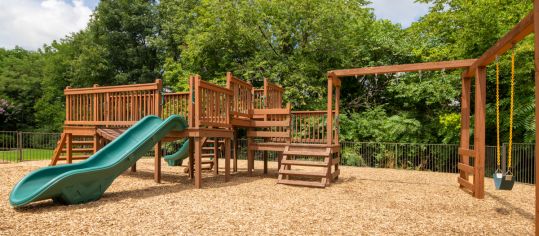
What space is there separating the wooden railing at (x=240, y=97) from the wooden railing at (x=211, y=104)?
276 millimetres

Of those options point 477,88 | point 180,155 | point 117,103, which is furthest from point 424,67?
point 180,155

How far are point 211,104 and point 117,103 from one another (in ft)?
7.75

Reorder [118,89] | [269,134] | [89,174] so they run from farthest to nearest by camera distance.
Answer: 1. [269,134]
2. [118,89]
3. [89,174]

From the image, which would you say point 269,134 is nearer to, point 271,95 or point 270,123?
point 270,123

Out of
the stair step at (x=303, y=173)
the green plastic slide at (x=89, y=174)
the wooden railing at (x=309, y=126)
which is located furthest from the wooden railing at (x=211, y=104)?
the wooden railing at (x=309, y=126)

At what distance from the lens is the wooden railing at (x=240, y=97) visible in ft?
30.6

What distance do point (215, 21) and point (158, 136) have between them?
13571 millimetres

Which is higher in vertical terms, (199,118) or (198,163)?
(199,118)

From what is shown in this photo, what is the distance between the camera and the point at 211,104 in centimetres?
834

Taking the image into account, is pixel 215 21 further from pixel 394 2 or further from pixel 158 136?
pixel 158 136

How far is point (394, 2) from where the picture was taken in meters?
23.9

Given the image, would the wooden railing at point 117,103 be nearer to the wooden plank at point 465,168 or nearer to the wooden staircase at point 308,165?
the wooden staircase at point 308,165

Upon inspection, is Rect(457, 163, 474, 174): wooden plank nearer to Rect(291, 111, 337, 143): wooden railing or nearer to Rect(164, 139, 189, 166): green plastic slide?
Rect(291, 111, 337, 143): wooden railing

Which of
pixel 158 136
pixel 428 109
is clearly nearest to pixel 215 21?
pixel 428 109
